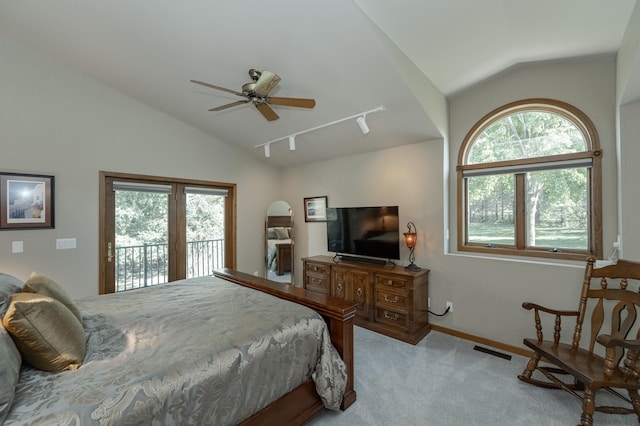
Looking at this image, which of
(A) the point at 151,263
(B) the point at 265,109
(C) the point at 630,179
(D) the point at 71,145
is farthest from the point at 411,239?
(D) the point at 71,145

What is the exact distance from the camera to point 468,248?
3.43 meters

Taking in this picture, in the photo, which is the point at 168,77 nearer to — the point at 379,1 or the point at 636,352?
the point at 379,1

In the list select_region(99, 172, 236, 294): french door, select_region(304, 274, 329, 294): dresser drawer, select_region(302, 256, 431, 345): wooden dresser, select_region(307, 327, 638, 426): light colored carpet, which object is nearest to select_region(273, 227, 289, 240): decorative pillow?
select_region(99, 172, 236, 294): french door

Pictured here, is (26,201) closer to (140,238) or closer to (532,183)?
(140,238)

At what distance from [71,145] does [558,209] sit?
18.2 feet

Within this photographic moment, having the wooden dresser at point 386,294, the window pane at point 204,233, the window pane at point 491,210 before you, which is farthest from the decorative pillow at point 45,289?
the window pane at point 491,210

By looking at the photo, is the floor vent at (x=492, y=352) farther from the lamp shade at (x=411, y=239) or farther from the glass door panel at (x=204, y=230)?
the glass door panel at (x=204, y=230)

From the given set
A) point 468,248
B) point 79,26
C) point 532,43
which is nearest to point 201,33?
point 79,26

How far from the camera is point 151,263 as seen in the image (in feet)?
13.1

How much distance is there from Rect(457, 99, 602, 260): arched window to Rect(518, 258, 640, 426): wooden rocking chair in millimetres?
609

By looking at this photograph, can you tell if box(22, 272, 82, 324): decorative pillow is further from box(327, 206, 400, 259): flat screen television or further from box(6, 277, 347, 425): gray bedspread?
box(327, 206, 400, 259): flat screen television

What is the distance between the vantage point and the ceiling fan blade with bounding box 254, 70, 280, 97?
2.13 meters

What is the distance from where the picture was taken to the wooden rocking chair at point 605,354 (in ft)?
5.86

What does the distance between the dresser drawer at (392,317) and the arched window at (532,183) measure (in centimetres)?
117
